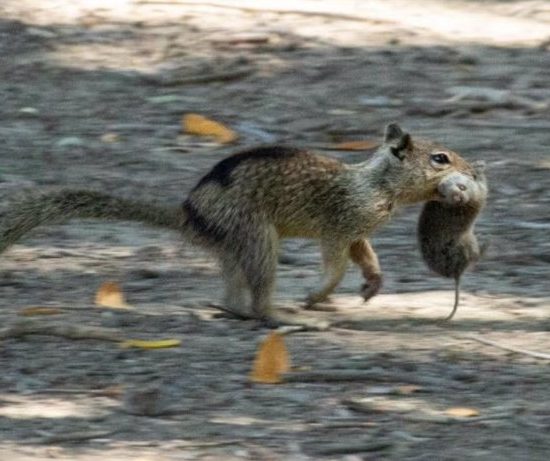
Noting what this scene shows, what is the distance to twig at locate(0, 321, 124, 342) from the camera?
669cm

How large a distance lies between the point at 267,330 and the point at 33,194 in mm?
1065

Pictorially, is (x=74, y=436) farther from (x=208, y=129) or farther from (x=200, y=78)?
(x=200, y=78)

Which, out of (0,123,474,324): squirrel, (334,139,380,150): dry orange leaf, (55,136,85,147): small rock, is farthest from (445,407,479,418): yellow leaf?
(55,136,85,147): small rock

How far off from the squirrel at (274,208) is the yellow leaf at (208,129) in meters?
3.13

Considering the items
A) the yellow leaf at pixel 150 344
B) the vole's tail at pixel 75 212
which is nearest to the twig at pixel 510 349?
the yellow leaf at pixel 150 344

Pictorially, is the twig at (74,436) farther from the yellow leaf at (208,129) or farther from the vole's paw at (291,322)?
the yellow leaf at (208,129)

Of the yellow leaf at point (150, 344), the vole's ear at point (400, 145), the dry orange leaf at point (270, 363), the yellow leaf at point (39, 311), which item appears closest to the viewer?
the dry orange leaf at point (270, 363)

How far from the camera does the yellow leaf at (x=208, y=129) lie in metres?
10.4

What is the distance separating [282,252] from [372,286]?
1.25 meters

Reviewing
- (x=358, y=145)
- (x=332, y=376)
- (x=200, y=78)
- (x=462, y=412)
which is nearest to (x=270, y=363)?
(x=332, y=376)

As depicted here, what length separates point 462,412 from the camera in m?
5.81

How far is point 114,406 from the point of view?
5914mm

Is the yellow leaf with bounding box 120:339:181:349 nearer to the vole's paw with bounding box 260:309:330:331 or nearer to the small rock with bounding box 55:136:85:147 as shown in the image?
the vole's paw with bounding box 260:309:330:331

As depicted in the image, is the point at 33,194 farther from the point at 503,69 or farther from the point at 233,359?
the point at 503,69
